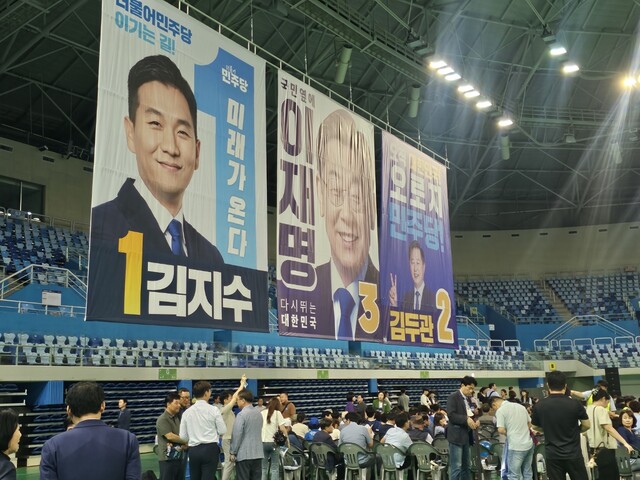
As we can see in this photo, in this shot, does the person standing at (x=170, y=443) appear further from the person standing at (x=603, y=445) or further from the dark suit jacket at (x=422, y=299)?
the dark suit jacket at (x=422, y=299)

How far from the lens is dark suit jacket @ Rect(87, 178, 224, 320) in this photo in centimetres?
1115

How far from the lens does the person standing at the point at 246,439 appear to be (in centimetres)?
970

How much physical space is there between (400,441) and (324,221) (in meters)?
6.54

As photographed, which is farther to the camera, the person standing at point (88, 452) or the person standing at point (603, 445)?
the person standing at point (603, 445)

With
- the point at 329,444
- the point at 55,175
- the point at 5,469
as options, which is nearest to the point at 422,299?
the point at 329,444

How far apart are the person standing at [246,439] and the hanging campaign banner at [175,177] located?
9.20 ft

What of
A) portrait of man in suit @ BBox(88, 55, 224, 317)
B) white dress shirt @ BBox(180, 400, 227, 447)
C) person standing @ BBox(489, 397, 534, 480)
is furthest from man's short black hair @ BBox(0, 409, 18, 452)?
person standing @ BBox(489, 397, 534, 480)

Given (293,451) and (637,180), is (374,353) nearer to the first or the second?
(293,451)

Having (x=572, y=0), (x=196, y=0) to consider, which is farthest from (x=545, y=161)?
(x=196, y=0)

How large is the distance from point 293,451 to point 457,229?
122 feet

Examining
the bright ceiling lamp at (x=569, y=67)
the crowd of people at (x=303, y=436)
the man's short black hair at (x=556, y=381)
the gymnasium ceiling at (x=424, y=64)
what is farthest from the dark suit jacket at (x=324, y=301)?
the bright ceiling lamp at (x=569, y=67)

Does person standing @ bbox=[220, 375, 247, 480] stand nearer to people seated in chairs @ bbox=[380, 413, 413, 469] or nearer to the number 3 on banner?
people seated in chairs @ bbox=[380, 413, 413, 469]

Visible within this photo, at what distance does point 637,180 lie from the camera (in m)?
43.8

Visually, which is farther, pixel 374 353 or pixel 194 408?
pixel 374 353
